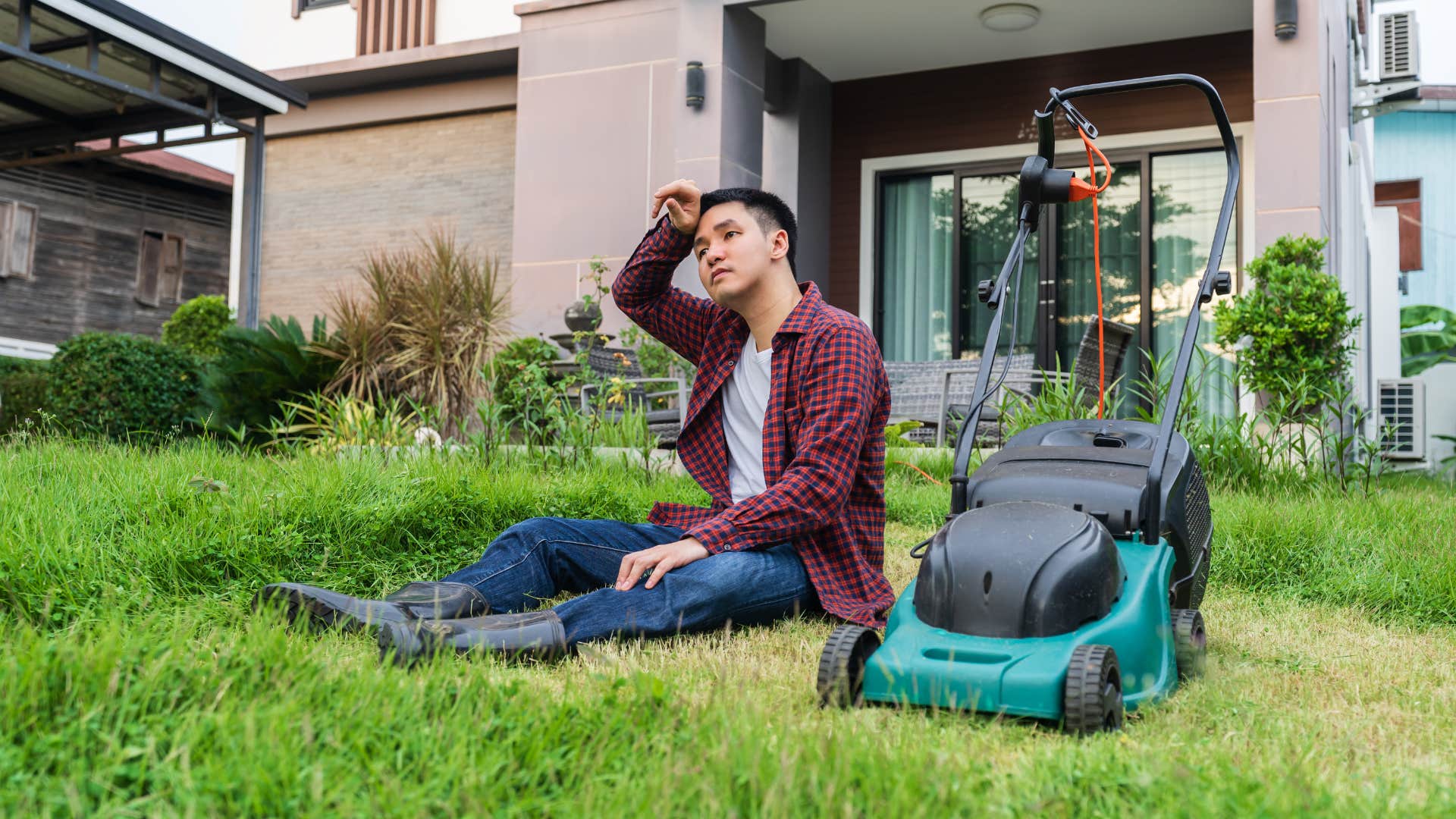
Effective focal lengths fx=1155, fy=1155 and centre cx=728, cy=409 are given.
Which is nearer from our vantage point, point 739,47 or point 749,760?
point 749,760

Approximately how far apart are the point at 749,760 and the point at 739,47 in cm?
758

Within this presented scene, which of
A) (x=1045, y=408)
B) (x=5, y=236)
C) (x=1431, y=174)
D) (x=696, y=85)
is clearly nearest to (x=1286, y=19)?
(x=1045, y=408)

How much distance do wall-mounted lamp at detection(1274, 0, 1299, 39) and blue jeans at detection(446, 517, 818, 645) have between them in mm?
5703

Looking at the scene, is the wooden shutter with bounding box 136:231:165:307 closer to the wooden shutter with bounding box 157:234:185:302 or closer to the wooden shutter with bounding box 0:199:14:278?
the wooden shutter with bounding box 157:234:185:302

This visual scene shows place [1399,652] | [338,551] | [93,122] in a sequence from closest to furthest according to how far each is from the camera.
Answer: [1399,652] < [338,551] < [93,122]

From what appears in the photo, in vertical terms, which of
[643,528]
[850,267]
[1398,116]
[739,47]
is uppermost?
[1398,116]

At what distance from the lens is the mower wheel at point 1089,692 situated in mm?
1893

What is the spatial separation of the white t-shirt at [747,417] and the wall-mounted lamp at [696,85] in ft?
18.1

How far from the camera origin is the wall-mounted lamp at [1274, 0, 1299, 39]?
271 inches

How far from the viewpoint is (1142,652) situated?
2.14 metres

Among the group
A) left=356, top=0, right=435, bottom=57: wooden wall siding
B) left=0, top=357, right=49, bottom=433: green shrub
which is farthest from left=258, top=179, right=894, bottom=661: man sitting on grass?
left=356, top=0, right=435, bottom=57: wooden wall siding

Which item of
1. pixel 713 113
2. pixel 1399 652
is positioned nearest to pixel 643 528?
pixel 1399 652

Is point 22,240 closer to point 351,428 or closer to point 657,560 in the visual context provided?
point 351,428

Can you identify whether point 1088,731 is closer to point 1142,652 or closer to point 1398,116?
point 1142,652
